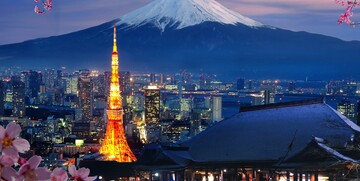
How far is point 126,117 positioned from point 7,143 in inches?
2017

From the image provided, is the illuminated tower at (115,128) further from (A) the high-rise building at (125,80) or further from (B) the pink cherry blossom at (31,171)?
(A) the high-rise building at (125,80)

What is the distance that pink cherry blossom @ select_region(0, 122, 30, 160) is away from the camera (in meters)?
1.17

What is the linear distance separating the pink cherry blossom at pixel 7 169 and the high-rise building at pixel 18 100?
57.3 metres

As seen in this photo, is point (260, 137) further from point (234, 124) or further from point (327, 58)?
point (327, 58)

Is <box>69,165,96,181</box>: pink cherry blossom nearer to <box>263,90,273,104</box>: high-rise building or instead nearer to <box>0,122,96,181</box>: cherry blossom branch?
<box>0,122,96,181</box>: cherry blossom branch

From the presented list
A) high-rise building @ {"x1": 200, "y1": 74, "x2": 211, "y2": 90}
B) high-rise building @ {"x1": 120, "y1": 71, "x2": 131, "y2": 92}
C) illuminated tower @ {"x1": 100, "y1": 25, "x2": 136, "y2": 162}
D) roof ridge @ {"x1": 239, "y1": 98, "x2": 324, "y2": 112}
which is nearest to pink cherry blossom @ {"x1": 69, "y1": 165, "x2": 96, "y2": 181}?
roof ridge @ {"x1": 239, "y1": 98, "x2": 324, "y2": 112}

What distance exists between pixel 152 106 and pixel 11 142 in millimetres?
55697

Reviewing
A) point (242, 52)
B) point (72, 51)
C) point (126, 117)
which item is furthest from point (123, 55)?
point (126, 117)

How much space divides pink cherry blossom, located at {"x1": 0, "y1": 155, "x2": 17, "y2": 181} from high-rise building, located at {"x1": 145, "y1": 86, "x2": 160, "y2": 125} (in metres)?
51.1

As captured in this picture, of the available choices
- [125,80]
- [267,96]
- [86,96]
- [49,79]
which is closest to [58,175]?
[267,96]

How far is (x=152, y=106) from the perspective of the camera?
56.8 m

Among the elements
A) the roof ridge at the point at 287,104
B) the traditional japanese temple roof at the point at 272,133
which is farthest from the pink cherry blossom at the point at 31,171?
the roof ridge at the point at 287,104

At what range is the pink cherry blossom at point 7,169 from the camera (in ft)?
3.87

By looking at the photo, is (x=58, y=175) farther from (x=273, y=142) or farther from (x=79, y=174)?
(x=273, y=142)
